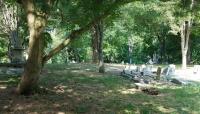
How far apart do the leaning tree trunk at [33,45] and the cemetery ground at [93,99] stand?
592 mm

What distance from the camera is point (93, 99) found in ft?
41.5

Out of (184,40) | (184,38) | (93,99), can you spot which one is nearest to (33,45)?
(93,99)

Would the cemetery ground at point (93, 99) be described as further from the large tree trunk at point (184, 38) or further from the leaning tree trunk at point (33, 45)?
the large tree trunk at point (184, 38)

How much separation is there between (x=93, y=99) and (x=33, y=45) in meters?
2.70

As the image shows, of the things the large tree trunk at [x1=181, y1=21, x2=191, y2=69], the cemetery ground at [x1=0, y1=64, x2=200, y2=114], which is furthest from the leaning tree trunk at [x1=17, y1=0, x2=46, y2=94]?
the large tree trunk at [x1=181, y1=21, x2=191, y2=69]

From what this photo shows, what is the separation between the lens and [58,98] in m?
12.2

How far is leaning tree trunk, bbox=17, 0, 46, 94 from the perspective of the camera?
11522 mm

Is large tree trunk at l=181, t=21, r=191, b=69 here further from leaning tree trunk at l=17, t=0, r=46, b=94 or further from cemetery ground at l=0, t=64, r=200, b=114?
leaning tree trunk at l=17, t=0, r=46, b=94

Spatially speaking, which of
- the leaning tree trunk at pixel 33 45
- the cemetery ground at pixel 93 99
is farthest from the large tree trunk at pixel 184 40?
the leaning tree trunk at pixel 33 45

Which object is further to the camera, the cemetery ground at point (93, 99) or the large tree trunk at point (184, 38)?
the large tree trunk at point (184, 38)

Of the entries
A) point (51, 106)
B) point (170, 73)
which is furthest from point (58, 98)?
point (170, 73)

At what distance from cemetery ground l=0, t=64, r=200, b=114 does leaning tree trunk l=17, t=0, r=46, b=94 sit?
23.3 inches

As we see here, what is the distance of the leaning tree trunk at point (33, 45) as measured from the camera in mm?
11522

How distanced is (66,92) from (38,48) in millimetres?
2634
